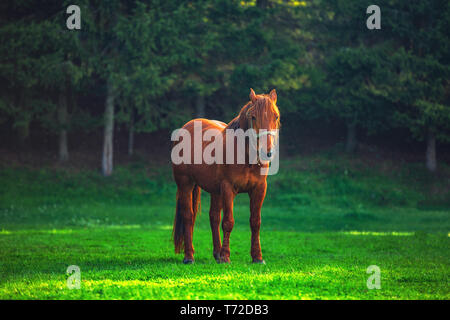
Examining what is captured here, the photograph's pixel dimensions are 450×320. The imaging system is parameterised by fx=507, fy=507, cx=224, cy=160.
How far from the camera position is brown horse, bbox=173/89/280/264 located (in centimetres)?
757

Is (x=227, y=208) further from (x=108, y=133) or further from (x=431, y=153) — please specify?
(x=431, y=153)

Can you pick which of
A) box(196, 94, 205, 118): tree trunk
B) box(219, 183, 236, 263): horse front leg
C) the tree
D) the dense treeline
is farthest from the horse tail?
box(196, 94, 205, 118): tree trunk

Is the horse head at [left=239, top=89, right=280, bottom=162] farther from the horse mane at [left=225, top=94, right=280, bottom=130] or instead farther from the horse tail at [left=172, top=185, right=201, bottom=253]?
the horse tail at [left=172, top=185, right=201, bottom=253]

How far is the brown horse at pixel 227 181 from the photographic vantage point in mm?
7570

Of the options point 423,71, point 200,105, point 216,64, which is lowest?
point 200,105

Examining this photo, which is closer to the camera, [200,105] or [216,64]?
[216,64]

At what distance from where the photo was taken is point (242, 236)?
14.6m

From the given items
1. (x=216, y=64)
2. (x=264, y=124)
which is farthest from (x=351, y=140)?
(x=264, y=124)

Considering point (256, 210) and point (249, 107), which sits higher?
point (249, 107)

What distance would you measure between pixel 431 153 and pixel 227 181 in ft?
67.8

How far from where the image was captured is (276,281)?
255 inches

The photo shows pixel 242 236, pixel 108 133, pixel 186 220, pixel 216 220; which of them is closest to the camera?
pixel 216 220

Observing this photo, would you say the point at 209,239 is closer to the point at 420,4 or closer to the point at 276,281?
the point at 276,281

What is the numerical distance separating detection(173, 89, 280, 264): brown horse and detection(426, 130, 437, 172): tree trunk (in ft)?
63.5
